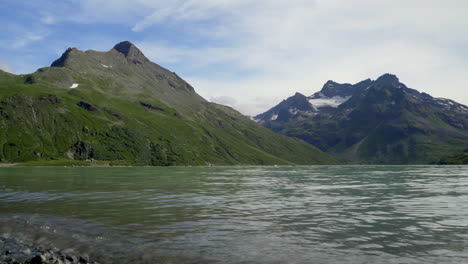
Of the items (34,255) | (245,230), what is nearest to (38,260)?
(34,255)

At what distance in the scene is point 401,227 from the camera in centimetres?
2859

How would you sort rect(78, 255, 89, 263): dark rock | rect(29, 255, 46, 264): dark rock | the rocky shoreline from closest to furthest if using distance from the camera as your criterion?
rect(29, 255, 46, 264): dark rock
the rocky shoreline
rect(78, 255, 89, 263): dark rock

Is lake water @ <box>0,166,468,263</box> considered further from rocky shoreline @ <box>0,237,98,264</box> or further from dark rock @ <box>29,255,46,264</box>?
dark rock @ <box>29,255,46,264</box>

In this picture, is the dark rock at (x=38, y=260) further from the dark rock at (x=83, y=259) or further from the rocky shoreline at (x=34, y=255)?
the dark rock at (x=83, y=259)

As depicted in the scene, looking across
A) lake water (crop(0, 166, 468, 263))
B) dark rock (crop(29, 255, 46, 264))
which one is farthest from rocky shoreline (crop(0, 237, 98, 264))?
lake water (crop(0, 166, 468, 263))

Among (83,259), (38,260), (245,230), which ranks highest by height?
(38,260)

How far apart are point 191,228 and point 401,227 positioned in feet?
58.1

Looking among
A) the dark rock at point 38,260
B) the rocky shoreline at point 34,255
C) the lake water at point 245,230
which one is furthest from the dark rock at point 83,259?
the dark rock at point 38,260

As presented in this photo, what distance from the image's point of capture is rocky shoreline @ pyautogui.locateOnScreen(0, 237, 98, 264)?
18.3m

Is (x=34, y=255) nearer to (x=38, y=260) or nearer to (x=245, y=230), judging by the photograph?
(x=38, y=260)

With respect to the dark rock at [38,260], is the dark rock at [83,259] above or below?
below

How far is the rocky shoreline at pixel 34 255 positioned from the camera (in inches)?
722

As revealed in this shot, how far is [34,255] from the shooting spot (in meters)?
20.0

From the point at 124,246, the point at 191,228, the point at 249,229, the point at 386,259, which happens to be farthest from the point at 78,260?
the point at 386,259
